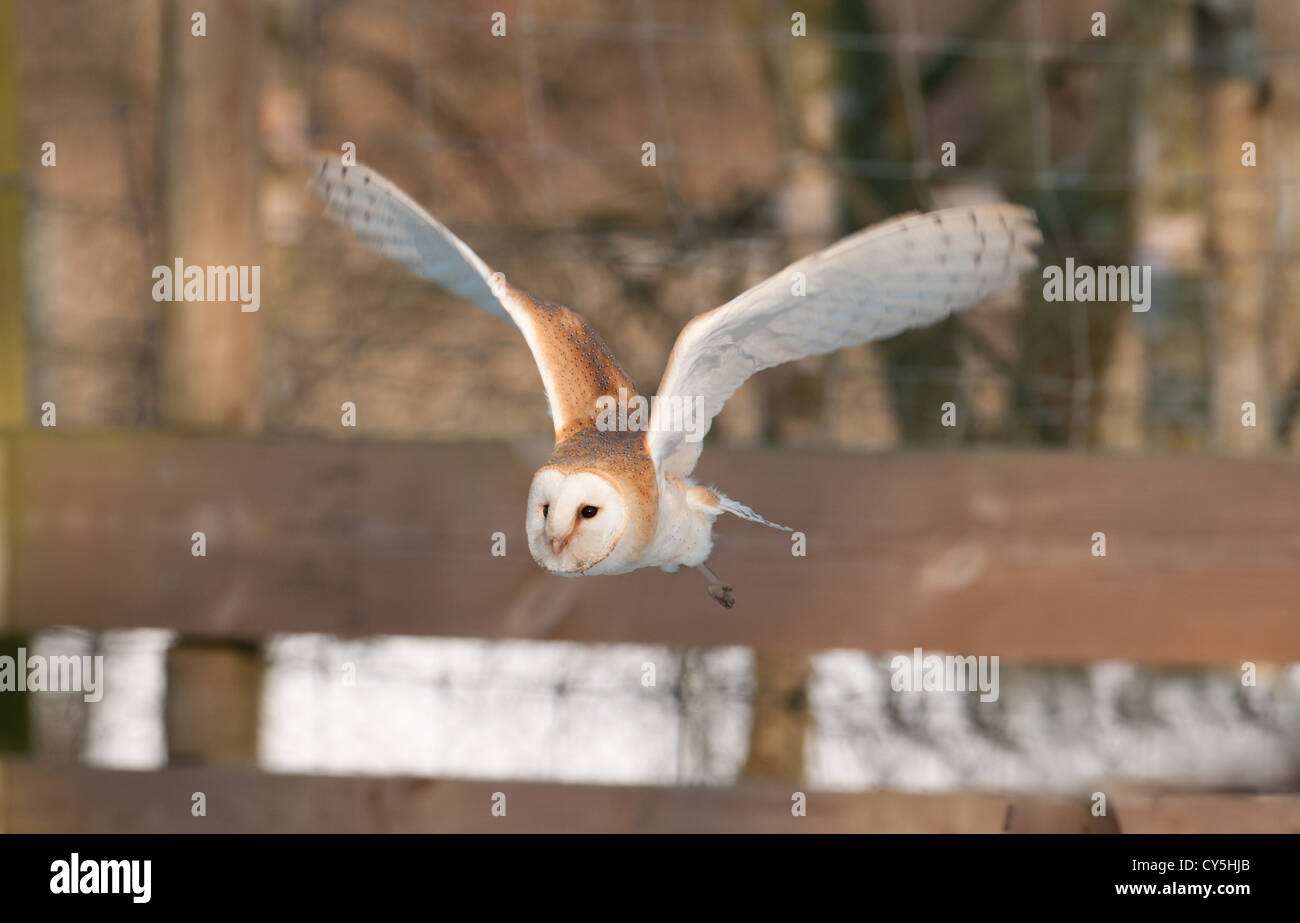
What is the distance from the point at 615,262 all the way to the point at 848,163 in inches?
15.8

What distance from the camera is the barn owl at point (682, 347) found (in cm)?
79

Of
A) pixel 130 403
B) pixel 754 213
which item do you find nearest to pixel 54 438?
pixel 130 403

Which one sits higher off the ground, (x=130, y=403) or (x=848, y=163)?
(x=848, y=163)

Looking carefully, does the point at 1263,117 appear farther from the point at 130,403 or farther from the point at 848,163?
the point at 130,403

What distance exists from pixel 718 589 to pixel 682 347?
275mm

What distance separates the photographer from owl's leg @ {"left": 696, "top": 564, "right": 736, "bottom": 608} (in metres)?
1.00

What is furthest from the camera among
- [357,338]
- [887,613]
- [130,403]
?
[357,338]

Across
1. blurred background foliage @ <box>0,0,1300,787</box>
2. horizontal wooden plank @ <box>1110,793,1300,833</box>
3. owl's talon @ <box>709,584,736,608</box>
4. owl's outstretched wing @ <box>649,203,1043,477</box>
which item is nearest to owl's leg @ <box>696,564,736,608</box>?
owl's talon @ <box>709,584,736,608</box>

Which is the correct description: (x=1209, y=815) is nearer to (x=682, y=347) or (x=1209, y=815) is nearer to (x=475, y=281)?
(x=682, y=347)

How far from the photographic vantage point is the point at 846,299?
880 millimetres

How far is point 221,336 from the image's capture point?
1.20m

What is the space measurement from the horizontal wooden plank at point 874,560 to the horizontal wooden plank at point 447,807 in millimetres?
145

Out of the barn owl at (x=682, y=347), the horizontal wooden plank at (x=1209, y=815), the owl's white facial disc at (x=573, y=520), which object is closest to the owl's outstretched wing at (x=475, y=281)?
the barn owl at (x=682, y=347)

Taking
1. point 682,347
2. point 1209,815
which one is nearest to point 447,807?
point 682,347
